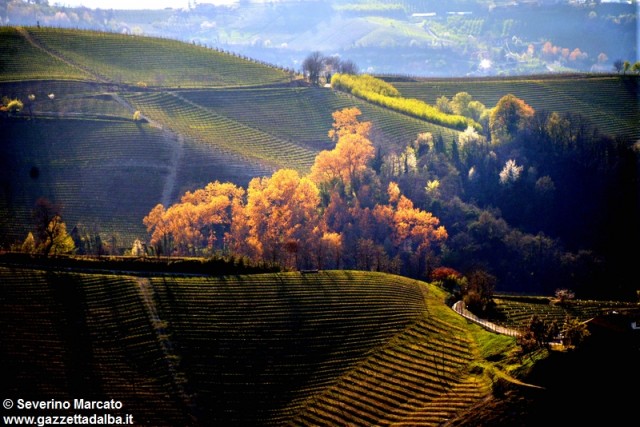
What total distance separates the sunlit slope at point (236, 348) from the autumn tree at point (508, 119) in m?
50.3

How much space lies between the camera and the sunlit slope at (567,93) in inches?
4761

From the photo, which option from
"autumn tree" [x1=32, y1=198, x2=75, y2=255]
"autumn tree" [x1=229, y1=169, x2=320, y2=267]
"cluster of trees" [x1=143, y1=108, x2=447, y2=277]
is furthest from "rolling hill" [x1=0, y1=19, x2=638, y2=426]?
"autumn tree" [x1=229, y1=169, x2=320, y2=267]

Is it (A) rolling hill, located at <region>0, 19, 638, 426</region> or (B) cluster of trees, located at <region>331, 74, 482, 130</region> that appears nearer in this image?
(A) rolling hill, located at <region>0, 19, 638, 426</region>

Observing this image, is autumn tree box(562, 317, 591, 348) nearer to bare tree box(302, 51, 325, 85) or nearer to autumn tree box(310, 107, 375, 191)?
autumn tree box(310, 107, 375, 191)

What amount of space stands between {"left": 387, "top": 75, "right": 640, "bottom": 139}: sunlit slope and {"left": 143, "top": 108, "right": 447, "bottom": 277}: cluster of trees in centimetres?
2935

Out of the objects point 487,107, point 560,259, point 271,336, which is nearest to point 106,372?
point 271,336

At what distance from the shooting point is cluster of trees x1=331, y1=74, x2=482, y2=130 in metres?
127

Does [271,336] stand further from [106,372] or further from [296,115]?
[296,115]

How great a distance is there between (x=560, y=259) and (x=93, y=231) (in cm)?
4178

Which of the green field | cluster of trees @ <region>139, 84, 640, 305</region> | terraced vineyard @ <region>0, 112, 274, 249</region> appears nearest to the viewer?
cluster of trees @ <region>139, 84, 640, 305</region>

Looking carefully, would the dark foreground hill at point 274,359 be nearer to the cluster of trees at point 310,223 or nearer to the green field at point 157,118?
the cluster of trees at point 310,223

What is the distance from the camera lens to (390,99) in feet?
434

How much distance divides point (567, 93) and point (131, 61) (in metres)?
54.0

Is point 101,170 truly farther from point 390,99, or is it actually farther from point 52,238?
point 390,99
